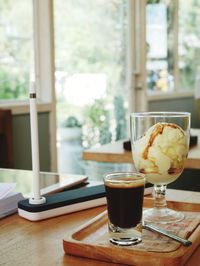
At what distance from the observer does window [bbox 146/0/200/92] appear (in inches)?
170

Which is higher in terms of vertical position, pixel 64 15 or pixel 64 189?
pixel 64 15

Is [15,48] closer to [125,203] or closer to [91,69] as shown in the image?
[91,69]

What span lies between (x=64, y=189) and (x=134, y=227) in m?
0.44

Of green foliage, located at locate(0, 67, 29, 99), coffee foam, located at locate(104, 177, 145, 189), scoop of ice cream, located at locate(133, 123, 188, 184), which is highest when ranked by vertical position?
green foliage, located at locate(0, 67, 29, 99)

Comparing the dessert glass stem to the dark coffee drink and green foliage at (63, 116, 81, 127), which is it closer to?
the dark coffee drink

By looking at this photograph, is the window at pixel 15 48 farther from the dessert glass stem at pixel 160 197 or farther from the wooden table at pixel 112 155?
the dessert glass stem at pixel 160 197

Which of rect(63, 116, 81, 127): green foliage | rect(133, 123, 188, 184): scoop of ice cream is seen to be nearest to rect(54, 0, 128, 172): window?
rect(63, 116, 81, 127): green foliage

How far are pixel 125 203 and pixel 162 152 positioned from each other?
0.16 m

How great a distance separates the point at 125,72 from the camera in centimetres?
408

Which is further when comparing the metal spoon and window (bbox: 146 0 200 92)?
window (bbox: 146 0 200 92)

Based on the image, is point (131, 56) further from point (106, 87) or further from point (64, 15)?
point (64, 15)

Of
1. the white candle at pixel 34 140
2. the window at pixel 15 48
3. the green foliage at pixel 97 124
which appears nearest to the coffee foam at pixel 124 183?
the white candle at pixel 34 140

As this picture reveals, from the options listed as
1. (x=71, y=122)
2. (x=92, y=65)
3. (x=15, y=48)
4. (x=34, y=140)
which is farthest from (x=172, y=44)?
(x=34, y=140)

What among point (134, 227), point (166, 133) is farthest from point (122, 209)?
point (166, 133)
